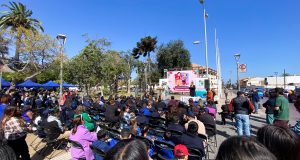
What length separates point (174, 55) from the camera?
4278 cm

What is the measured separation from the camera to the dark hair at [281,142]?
1.67 meters

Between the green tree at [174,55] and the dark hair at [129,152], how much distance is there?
4163 centimetres

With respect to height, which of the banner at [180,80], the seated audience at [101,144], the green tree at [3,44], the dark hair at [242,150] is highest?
the green tree at [3,44]

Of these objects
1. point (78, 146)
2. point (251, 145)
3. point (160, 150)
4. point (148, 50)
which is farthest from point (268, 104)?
point (148, 50)

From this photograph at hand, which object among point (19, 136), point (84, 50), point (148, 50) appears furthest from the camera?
point (148, 50)

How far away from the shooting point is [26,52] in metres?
21.8

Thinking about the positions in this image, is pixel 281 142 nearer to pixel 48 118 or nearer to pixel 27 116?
pixel 48 118

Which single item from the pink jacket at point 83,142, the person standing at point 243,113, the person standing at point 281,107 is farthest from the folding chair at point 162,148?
the person standing at point 281,107

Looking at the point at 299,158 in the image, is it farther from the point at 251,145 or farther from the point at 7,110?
the point at 7,110

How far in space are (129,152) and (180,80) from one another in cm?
2616

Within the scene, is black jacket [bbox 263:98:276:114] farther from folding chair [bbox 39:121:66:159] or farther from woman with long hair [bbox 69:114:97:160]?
folding chair [bbox 39:121:66:159]

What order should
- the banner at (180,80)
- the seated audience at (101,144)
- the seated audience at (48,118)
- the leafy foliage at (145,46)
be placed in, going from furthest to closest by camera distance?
the leafy foliage at (145,46), the banner at (180,80), the seated audience at (48,118), the seated audience at (101,144)

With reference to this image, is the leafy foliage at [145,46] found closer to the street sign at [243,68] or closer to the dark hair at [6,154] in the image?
the street sign at [243,68]

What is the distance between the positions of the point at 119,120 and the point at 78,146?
4021 mm
